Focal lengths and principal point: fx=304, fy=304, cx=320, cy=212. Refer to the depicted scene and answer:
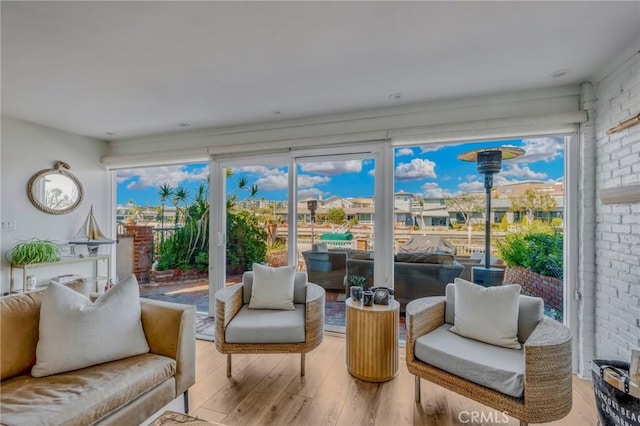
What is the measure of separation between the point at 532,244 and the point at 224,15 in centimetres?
301

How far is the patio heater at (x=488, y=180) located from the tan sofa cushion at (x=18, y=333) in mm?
3265

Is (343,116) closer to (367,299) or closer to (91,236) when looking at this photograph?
(367,299)

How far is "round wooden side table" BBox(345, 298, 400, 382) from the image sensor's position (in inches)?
89.7

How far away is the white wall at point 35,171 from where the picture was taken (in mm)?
3316

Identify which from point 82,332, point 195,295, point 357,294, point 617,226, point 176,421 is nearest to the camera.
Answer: point 176,421

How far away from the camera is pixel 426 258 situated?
3041 millimetres

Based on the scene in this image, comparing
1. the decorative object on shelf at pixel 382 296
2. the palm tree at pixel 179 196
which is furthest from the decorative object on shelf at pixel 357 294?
the palm tree at pixel 179 196

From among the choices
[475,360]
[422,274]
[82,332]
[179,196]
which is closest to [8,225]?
[179,196]

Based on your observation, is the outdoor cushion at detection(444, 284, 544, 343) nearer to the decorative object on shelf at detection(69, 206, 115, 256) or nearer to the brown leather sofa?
the brown leather sofa

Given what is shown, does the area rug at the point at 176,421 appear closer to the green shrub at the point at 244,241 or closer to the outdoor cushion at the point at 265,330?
the outdoor cushion at the point at 265,330

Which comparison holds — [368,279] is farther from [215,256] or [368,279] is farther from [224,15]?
[224,15]

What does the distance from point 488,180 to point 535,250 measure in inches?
29.7

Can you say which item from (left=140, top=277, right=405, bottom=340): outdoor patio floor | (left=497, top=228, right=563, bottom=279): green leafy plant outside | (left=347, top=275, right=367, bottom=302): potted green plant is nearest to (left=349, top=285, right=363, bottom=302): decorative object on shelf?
(left=347, top=275, right=367, bottom=302): potted green plant

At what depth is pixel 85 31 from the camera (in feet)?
5.84
